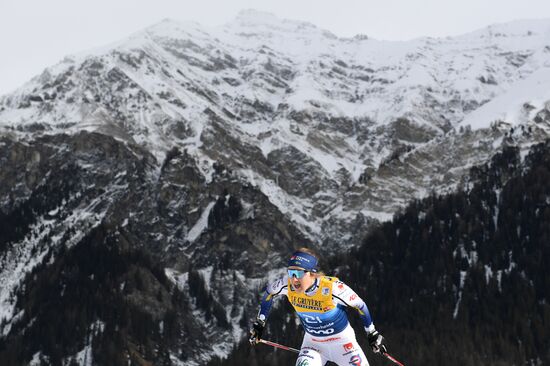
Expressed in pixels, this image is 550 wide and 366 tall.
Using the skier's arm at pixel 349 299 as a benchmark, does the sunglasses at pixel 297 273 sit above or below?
above

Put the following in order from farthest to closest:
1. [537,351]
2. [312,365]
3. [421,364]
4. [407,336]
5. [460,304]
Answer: [460,304] → [407,336] → [537,351] → [421,364] → [312,365]

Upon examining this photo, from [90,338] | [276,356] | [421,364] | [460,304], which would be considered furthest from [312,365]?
[90,338]

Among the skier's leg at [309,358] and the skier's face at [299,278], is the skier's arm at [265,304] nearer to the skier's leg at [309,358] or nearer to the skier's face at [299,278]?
the skier's face at [299,278]

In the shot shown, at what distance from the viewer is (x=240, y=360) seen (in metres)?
161

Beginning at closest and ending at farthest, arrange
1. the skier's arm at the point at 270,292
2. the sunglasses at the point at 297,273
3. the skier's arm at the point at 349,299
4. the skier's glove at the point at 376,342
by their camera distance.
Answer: the skier's glove at the point at 376,342 → the sunglasses at the point at 297,273 → the skier's arm at the point at 349,299 → the skier's arm at the point at 270,292

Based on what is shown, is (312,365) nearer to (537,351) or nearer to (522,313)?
(537,351)

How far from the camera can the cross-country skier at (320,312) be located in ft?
59.3

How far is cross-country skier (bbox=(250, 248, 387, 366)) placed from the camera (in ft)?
59.3

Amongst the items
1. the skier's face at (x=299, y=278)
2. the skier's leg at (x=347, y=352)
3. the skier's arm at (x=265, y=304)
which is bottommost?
the skier's leg at (x=347, y=352)

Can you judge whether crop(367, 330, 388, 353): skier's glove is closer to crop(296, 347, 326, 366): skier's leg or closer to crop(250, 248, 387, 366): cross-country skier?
crop(250, 248, 387, 366): cross-country skier

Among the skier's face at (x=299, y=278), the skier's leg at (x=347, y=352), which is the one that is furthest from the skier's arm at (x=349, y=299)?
the skier's leg at (x=347, y=352)

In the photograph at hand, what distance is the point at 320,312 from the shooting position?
18828 millimetres

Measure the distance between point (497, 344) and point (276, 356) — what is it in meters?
46.4

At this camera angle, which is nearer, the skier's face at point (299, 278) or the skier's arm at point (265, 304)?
the skier's face at point (299, 278)
